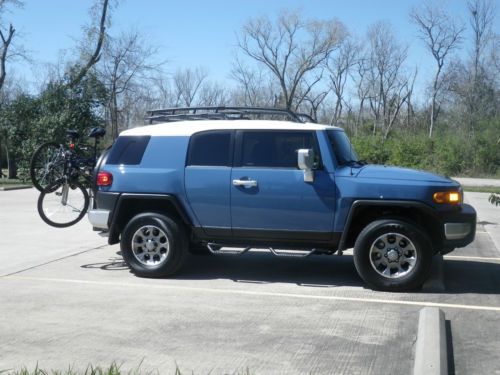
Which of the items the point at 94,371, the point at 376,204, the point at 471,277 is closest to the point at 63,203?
the point at 376,204

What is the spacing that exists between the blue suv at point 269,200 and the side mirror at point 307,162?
0.04ft

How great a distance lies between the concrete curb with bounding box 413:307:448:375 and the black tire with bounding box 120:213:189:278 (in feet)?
9.80

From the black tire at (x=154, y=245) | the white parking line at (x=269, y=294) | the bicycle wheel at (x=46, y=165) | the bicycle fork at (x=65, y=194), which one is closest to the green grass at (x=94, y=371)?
the white parking line at (x=269, y=294)

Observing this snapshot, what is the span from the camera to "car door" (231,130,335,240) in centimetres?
699

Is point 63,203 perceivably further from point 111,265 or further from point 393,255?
point 393,255

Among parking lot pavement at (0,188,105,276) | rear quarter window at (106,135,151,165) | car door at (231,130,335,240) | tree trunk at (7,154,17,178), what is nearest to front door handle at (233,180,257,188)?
car door at (231,130,335,240)

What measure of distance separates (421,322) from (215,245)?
2940 mm

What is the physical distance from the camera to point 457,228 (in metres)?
6.79

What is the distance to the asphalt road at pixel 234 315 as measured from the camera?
4.69 metres

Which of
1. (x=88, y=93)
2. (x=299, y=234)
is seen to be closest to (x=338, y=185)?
(x=299, y=234)

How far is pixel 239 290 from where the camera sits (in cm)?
704

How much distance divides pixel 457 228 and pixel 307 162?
177 cm

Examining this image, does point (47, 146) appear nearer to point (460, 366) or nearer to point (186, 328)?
point (186, 328)

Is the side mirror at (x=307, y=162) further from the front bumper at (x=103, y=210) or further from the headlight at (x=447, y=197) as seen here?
the front bumper at (x=103, y=210)
